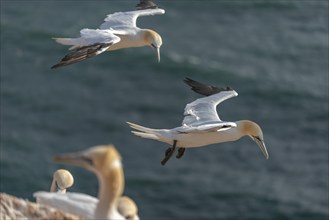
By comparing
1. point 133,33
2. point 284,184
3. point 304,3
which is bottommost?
point 284,184

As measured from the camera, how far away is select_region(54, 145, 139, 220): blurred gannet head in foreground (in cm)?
896

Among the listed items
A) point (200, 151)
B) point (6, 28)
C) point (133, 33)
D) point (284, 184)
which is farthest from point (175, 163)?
point (133, 33)

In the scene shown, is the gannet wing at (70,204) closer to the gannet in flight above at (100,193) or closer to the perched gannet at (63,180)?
the gannet in flight above at (100,193)

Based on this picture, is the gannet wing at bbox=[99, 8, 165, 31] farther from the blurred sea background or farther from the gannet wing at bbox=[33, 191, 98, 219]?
the blurred sea background

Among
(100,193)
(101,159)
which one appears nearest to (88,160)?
(101,159)

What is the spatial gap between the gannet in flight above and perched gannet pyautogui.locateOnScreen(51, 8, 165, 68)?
12.2ft

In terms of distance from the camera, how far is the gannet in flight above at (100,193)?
9.02 meters

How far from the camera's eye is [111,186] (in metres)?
9.27

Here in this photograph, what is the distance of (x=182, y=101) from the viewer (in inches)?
1455

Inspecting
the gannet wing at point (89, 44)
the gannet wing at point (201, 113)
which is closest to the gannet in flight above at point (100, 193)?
the gannet wing at point (89, 44)

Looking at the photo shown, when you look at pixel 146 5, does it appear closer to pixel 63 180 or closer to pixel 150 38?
pixel 150 38

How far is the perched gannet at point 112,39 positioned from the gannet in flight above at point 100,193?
3722mm

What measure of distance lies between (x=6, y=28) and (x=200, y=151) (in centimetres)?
858

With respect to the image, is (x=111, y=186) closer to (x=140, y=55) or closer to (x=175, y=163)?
(x=175, y=163)
